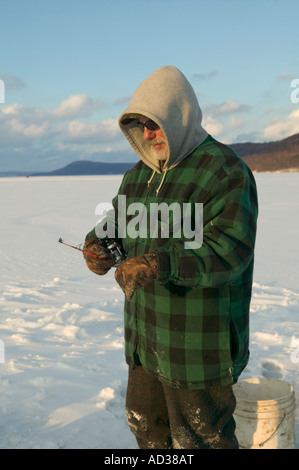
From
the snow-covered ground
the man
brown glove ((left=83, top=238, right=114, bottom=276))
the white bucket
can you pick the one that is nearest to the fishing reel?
brown glove ((left=83, top=238, right=114, bottom=276))

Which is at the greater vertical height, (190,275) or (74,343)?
(190,275)

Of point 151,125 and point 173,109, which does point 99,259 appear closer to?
point 151,125

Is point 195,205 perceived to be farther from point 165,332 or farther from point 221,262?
point 165,332

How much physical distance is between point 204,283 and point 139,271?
266 mm

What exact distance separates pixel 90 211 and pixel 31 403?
12265 millimetres

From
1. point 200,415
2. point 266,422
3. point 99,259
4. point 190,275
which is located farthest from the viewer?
point 266,422

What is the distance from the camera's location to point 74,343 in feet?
15.8

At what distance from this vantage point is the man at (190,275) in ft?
6.09

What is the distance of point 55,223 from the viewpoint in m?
13.3

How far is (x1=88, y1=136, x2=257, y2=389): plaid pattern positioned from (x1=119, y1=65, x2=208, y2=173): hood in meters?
0.06

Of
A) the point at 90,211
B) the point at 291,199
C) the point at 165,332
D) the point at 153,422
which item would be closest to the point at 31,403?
the point at 153,422

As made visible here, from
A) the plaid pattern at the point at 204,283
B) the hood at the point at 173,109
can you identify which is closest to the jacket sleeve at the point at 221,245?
the plaid pattern at the point at 204,283

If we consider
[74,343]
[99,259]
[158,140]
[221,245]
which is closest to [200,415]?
[221,245]

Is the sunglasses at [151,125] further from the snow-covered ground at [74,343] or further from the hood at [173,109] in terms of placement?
the snow-covered ground at [74,343]
